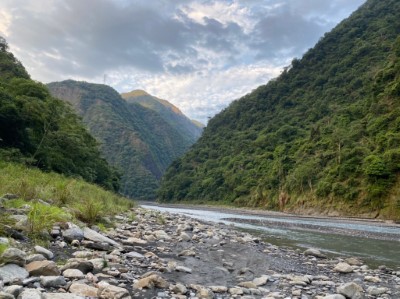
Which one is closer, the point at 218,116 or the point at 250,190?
the point at 250,190

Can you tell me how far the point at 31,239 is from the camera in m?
5.92

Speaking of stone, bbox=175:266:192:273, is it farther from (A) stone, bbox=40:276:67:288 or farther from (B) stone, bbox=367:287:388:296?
(B) stone, bbox=367:287:388:296

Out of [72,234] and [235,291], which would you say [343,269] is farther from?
[72,234]

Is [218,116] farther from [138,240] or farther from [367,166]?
[138,240]

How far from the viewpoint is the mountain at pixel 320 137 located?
45531 mm

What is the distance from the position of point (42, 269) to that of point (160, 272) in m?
2.40

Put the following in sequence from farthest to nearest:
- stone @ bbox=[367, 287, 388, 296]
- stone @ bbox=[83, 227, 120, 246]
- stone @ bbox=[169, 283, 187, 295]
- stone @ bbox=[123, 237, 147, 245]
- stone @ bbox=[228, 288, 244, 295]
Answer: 1. stone @ bbox=[123, 237, 147, 245]
2. stone @ bbox=[83, 227, 120, 246]
3. stone @ bbox=[367, 287, 388, 296]
4. stone @ bbox=[228, 288, 244, 295]
5. stone @ bbox=[169, 283, 187, 295]

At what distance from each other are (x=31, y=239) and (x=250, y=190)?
71.4 meters

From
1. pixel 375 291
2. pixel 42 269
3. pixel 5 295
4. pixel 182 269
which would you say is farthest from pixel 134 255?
pixel 375 291

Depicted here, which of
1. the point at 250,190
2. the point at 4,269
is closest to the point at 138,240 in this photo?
the point at 4,269

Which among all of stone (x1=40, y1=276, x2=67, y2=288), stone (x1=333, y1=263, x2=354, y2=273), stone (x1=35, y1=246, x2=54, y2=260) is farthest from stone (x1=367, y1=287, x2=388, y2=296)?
stone (x1=35, y1=246, x2=54, y2=260)

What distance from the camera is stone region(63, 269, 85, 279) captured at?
473 cm

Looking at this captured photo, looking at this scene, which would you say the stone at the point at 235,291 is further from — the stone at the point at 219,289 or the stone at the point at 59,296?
the stone at the point at 59,296

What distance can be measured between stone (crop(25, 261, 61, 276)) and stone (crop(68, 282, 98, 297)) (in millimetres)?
394
